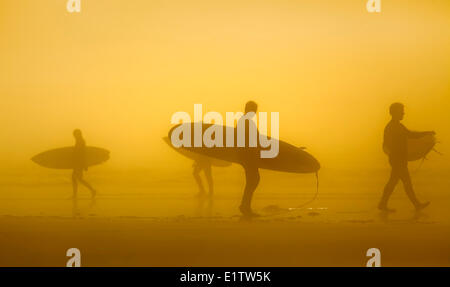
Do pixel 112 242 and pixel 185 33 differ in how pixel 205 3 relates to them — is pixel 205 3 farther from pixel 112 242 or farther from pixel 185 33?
pixel 112 242

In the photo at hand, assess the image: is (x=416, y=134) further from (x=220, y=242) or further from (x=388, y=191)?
(x=220, y=242)

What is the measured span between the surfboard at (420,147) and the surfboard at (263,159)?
61 centimetres

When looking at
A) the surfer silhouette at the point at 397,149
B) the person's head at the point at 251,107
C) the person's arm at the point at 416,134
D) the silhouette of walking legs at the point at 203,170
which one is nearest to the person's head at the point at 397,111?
the surfer silhouette at the point at 397,149

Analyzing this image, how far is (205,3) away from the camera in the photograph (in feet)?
15.7

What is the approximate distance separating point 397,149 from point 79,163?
94.0 inches

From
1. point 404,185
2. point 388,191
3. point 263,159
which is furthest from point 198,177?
point 404,185

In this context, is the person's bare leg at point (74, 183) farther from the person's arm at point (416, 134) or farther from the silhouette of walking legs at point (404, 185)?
the person's arm at point (416, 134)

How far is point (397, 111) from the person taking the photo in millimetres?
4762

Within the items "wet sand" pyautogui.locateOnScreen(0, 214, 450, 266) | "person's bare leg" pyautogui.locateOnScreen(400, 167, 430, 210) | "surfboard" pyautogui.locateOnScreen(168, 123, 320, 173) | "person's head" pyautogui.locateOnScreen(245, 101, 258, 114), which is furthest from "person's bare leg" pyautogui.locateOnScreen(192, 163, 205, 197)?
"person's bare leg" pyautogui.locateOnScreen(400, 167, 430, 210)

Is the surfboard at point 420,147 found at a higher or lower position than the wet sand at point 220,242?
higher

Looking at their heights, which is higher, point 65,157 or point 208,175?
point 65,157

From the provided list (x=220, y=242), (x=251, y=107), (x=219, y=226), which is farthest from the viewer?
(x=251, y=107)

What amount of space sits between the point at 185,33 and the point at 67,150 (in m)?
1.25

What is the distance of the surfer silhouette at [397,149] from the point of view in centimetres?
471
